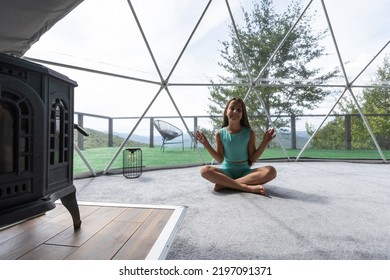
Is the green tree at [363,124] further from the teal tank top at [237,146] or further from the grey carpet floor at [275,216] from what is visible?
the teal tank top at [237,146]

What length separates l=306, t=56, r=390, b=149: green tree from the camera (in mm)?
5527

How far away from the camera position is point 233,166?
274 centimetres

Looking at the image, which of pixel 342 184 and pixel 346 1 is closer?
pixel 342 184

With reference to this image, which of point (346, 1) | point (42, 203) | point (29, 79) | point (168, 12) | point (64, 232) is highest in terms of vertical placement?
point (346, 1)

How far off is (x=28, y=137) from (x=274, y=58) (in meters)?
5.25

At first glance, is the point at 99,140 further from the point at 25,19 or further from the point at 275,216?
the point at 275,216

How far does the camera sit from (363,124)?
5680 mm

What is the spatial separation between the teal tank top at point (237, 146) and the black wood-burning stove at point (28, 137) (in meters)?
1.84

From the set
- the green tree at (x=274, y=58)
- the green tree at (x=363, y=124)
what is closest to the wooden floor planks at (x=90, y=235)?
the green tree at (x=274, y=58)

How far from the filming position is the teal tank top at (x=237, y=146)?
2752mm
